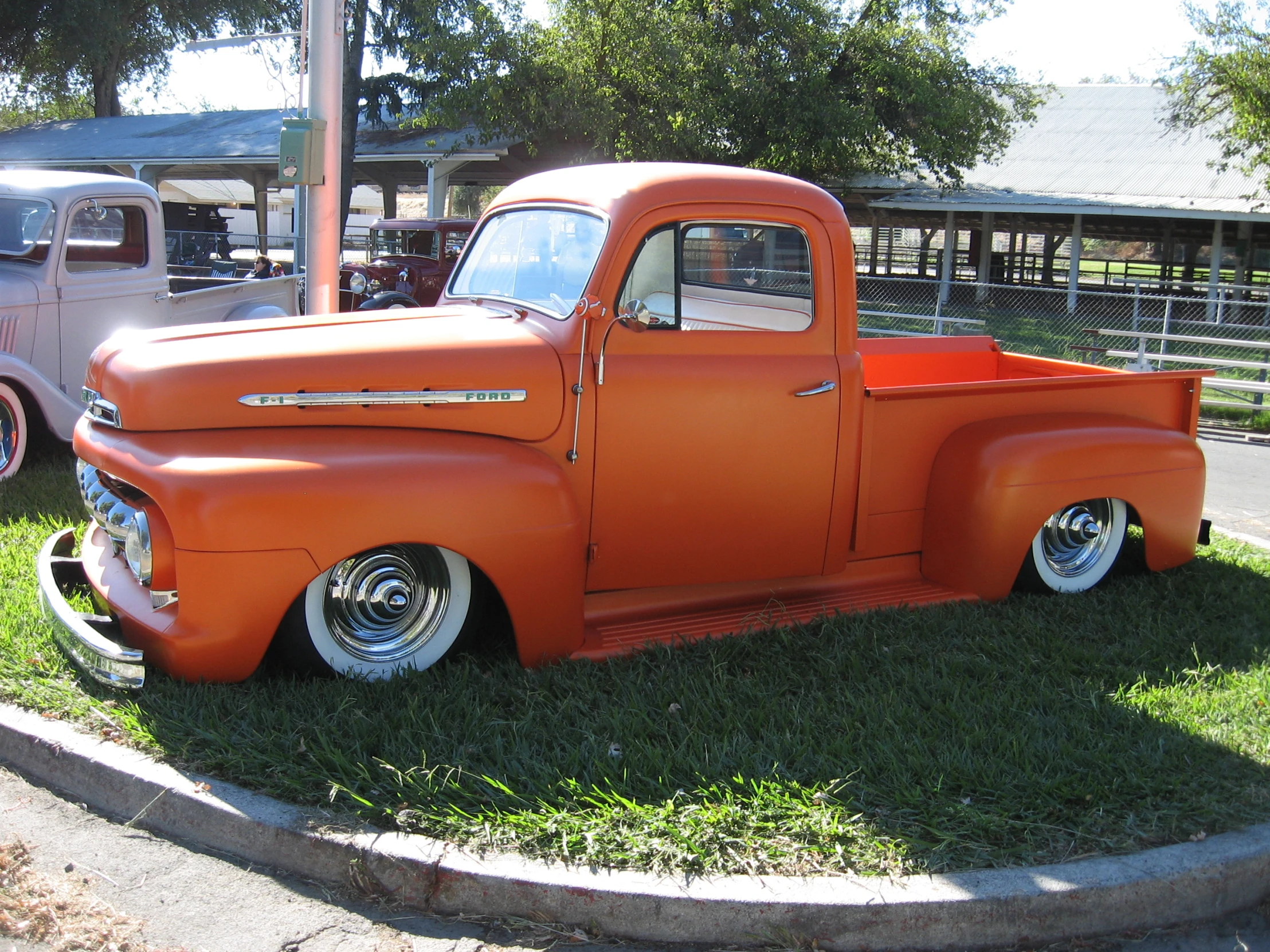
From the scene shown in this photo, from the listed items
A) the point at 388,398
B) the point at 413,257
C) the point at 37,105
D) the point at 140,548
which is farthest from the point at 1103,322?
the point at 37,105

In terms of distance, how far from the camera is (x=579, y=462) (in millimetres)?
3992

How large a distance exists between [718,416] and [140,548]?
207 cm

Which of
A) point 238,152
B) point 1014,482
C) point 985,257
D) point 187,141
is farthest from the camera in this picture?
point 187,141

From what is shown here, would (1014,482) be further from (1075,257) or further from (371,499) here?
(1075,257)

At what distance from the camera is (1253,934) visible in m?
2.88

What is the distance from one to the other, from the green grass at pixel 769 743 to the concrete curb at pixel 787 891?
8cm

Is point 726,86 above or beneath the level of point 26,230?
above

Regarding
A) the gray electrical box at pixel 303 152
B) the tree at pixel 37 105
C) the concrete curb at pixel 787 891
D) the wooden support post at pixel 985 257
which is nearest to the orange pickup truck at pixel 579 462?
the concrete curb at pixel 787 891

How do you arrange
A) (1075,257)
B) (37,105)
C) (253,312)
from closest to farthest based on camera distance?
1. (253,312)
2. (1075,257)
3. (37,105)

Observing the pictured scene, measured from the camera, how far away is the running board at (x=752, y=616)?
4074mm

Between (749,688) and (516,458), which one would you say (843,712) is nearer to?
(749,688)

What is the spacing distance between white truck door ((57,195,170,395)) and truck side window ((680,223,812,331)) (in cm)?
509

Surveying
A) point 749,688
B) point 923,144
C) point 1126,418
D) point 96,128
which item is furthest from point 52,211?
point 96,128

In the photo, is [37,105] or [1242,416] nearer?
[1242,416]
